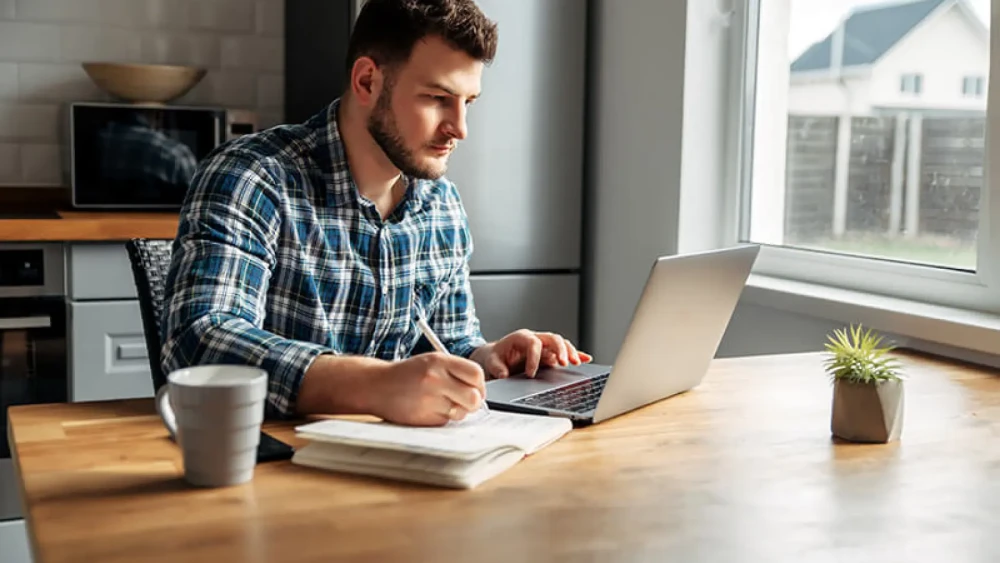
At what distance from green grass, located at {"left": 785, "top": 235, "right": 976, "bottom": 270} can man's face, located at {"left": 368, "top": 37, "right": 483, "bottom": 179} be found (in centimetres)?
107

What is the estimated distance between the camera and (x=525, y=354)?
1747 millimetres

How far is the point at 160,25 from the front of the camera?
3400mm

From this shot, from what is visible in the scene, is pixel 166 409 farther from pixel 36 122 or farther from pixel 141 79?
pixel 36 122

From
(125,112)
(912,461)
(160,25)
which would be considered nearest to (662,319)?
(912,461)

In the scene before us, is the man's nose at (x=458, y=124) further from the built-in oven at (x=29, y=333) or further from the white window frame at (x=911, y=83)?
the built-in oven at (x=29, y=333)

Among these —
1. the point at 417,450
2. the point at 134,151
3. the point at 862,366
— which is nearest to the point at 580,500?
the point at 417,450

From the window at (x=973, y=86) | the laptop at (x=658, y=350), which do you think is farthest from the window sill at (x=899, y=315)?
the laptop at (x=658, y=350)

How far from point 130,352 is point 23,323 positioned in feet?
0.84

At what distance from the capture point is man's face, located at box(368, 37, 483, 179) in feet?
5.90

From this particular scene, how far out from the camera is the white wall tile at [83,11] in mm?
3250

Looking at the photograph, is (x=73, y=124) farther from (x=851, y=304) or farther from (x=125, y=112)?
(x=851, y=304)

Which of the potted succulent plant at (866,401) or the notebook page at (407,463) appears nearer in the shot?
the notebook page at (407,463)

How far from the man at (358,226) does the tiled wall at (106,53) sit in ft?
5.49

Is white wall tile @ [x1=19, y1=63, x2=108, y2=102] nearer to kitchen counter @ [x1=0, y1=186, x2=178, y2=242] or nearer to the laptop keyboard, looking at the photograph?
kitchen counter @ [x1=0, y1=186, x2=178, y2=242]
